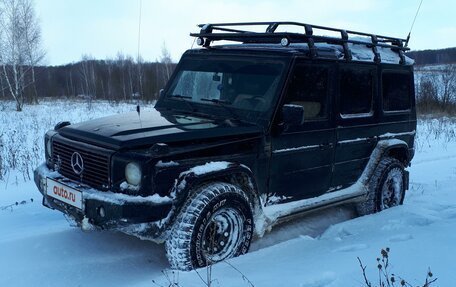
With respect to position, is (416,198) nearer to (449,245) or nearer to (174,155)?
(449,245)

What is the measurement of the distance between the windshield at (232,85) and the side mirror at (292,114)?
0.18 m

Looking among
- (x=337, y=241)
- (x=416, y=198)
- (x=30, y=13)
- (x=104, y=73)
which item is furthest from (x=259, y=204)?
(x=104, y=73)

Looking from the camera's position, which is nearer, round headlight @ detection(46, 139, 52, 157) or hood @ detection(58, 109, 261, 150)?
hood @ detection(58, 109, 261, 150)

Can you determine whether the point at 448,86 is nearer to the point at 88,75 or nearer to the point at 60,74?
the point at 88,75

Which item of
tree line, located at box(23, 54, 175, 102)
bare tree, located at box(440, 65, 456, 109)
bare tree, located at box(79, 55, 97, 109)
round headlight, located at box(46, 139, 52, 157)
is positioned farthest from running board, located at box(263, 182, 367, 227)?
bare tree, located at box(79, 55, 97, 109)

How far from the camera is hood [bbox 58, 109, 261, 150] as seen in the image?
3625mm

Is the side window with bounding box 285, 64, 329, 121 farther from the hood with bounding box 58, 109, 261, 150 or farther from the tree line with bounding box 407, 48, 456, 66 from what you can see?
the tree line with bounding box 407, 48, 456, 66

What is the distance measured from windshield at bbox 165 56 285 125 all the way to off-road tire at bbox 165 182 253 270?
933 millimetres

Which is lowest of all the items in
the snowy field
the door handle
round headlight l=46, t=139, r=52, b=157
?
the snowy field

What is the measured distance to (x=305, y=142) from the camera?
4641 mm

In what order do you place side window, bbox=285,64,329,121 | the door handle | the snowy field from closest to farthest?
the snowy field
side window, bbox=285,64,329,121
the door handle

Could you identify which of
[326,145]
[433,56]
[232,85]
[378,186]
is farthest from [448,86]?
[433,56]

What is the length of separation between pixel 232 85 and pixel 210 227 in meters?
1.60

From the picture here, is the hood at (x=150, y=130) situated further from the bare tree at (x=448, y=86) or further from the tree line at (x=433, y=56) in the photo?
the tree line at (x=433, y=56)
